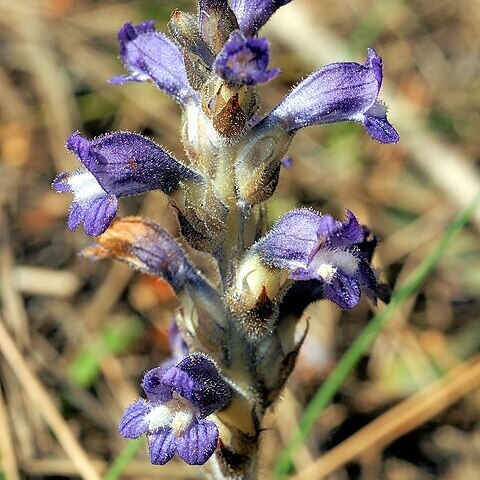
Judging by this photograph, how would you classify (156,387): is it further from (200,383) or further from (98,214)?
(98,214)

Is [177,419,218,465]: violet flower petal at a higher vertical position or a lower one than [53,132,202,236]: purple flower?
lower

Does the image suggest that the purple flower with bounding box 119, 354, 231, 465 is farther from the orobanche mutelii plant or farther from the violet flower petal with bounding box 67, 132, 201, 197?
the violet flower petal with bounding box 67, 132, 201, 197

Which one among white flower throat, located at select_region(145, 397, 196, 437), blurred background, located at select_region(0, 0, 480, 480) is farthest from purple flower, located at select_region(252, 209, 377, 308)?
blurred background, located at select_region(0, 0, 480, 480)

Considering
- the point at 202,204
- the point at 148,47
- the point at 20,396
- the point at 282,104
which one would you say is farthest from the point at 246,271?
the point at 20,396

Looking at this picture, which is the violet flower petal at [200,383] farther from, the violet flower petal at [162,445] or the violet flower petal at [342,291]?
the violet flower petal at [342,291]

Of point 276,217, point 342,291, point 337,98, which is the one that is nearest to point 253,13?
point 337,98

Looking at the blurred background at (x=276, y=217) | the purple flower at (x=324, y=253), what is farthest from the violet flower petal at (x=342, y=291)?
the blurred background at (x=276, y=217)

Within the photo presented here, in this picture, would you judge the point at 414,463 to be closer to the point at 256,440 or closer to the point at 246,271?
the point at 256,440
